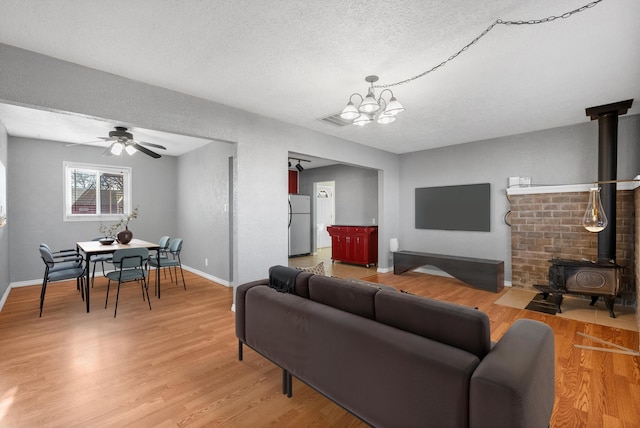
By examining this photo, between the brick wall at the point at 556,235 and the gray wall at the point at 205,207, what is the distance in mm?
4864

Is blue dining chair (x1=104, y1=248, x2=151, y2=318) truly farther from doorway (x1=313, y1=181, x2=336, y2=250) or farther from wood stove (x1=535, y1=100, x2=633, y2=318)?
doorway (x1=313, y1=181, x2=336, y2=250)

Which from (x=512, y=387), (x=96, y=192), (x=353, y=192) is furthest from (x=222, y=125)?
(x=353, y=192)

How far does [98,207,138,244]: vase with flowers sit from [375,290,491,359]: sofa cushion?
4.47 m

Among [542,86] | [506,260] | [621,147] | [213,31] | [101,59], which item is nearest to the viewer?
[213,31]

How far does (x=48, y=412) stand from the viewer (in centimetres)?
184

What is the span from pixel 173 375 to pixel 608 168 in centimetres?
547

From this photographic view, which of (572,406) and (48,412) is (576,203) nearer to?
(572,406)

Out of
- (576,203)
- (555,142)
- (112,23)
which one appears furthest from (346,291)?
(555,142)

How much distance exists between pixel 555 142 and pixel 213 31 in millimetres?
5061

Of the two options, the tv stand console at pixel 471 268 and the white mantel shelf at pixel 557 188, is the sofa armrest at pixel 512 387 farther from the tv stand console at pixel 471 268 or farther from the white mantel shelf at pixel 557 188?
the white mantel shelf at pixel 557 188

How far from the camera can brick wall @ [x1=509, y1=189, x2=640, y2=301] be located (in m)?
3.86

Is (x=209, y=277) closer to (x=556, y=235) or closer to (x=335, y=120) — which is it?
(x=335, y=120)

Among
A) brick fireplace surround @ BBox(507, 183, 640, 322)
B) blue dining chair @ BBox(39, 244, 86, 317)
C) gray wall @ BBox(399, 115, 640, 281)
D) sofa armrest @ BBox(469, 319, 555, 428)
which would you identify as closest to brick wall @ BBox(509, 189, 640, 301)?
brick fireplace surround @ BBox(507, 183, 640, 322)

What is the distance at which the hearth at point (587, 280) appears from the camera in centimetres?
345
